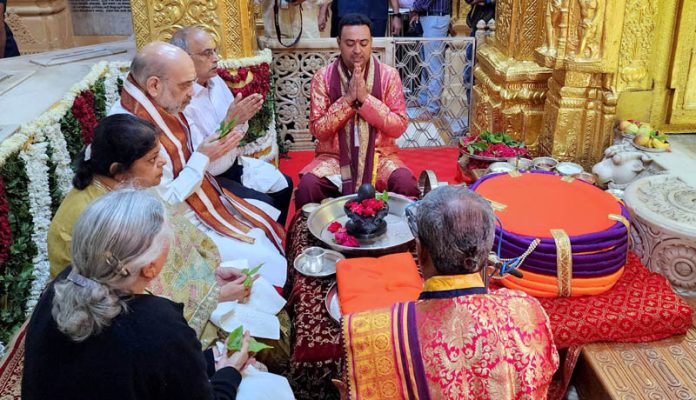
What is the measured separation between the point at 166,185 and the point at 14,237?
2.33ft

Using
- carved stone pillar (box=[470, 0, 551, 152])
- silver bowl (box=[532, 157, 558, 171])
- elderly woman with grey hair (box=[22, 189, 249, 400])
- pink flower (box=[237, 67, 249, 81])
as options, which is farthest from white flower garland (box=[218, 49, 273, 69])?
elderly woman with grey hair (box=[22, 189, 249, 400])

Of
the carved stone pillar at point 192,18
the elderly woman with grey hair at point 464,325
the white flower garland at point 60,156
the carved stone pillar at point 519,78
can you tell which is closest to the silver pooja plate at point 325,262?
the elderly woman with grey hair at point 464,325

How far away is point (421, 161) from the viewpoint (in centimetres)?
589

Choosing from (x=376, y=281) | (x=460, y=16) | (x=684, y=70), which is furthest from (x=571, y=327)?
(x=460, y=16)

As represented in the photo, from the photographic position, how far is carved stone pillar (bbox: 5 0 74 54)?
23.4ft

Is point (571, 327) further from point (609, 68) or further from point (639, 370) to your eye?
point (609, 68)

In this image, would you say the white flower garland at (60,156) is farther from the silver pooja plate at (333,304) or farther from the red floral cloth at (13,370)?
the silver pooja plate at (333,304)

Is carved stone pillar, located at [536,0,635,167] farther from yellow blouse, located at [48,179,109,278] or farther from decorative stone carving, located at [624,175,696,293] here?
yellow blouse, located at [48,179,109,278]

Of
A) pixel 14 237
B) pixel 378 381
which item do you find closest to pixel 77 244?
pixel 378 381

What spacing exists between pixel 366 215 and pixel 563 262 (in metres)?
0.92

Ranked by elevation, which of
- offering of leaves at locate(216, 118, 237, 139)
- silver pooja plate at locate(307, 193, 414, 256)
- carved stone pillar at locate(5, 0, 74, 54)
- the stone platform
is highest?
carved stone pillar at locate(5, 0, 74, 54)

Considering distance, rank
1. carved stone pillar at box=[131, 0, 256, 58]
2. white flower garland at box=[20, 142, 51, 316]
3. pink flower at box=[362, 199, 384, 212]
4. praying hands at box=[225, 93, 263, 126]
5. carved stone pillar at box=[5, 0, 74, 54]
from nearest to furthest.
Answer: white flower garland at box=[20, 142, 51, 316]
pink flower at box=[362, 199, 384, 212]
praying hands at box=[225, 93, 263, 126]
carved stone pillar at box=[131, 0, 256, 58]
carved stone pillar at box=[5, 0, 74, 54]

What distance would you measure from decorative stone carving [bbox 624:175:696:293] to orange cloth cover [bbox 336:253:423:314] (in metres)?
1.13

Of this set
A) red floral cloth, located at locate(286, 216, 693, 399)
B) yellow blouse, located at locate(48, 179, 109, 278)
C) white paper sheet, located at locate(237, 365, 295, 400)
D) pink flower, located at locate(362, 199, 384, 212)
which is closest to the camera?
white paper sheet, located at locate(237, 365, 295, 400)
